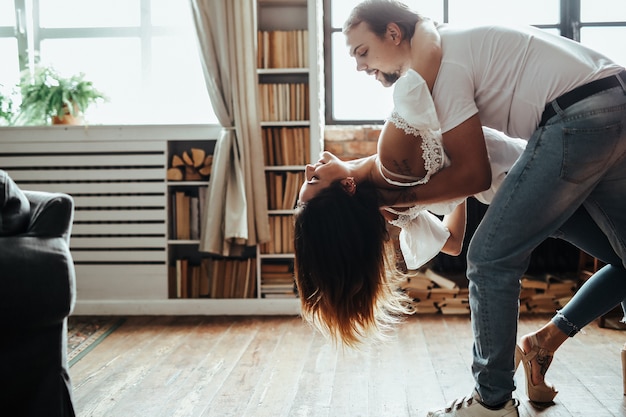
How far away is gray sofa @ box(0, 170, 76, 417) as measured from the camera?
188 cm

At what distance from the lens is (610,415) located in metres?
2.12

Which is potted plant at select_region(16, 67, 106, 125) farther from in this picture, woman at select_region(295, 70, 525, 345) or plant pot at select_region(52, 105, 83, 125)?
woman at select_region(295, 70, 525, 345)

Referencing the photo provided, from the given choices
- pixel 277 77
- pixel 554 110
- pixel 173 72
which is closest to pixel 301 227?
pixel 554 110

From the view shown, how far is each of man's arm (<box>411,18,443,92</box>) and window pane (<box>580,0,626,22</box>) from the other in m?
2.78

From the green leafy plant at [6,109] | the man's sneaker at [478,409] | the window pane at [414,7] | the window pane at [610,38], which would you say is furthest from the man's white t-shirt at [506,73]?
the green leafy plant at [6,109]

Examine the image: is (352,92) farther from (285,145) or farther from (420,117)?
(420,117)

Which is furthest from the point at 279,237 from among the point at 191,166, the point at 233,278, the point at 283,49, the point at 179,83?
the point at 179,83

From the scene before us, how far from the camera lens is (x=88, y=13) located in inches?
173

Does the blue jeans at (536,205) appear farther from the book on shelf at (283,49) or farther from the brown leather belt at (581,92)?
the book on shelf at (283,49)

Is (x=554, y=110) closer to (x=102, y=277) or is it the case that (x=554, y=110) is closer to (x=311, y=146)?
(x=311, y=146)

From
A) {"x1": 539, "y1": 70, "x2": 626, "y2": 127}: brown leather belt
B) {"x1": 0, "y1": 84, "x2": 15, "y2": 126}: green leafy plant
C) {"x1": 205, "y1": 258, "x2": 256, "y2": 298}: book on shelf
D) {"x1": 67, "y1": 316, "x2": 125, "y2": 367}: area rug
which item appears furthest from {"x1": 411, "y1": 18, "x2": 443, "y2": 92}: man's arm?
{"x1": 0, "y1": 84, "x2": 15, "y2": 126}: green leafy plant

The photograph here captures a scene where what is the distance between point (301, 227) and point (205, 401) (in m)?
0.83

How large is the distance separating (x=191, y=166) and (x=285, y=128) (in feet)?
1.89

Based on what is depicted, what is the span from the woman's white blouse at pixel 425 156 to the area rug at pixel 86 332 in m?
1.62
